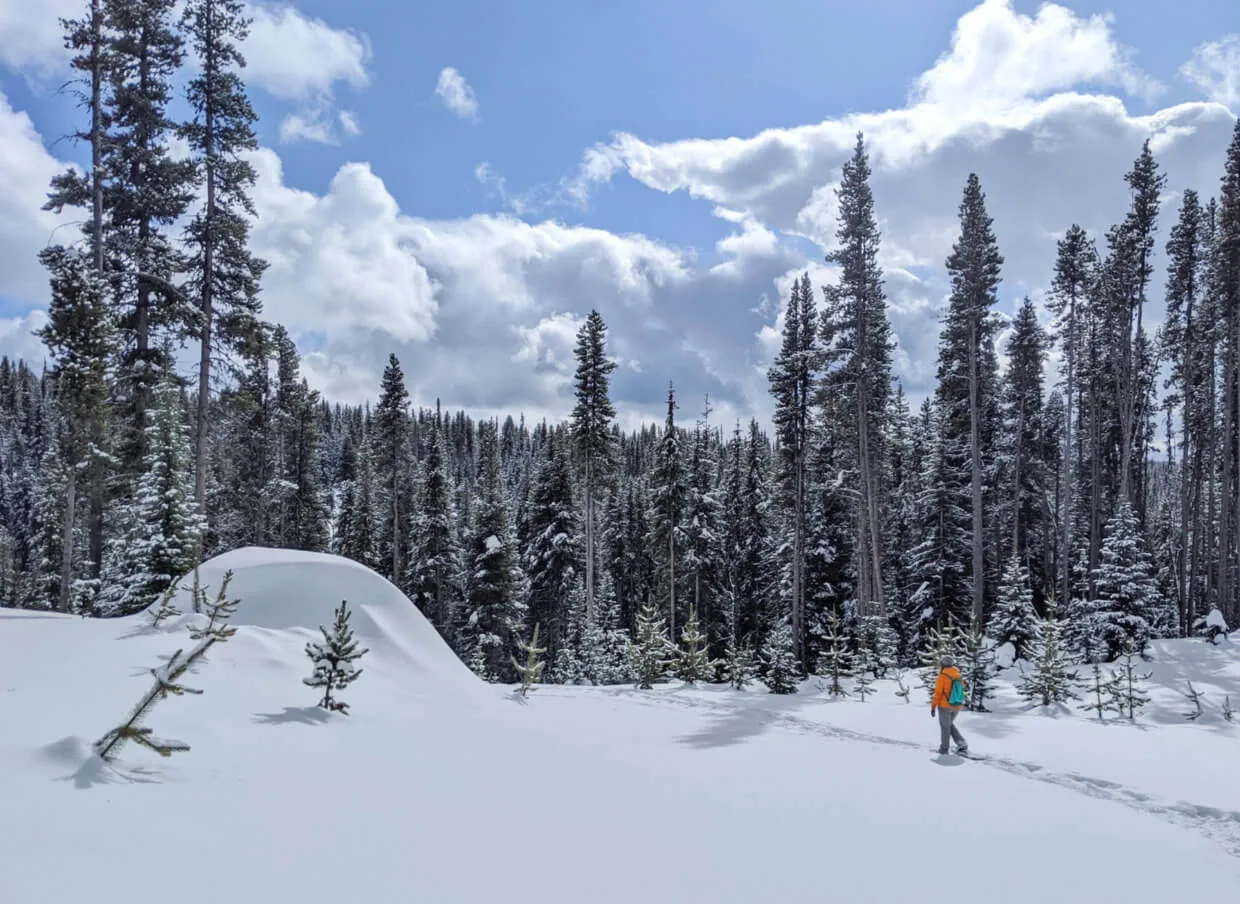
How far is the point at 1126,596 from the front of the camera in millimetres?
19125

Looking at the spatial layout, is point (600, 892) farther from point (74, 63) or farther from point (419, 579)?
point (419, 579)

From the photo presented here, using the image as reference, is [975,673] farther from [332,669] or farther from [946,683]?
[332,669]

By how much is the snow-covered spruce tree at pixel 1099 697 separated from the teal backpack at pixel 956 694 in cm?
526

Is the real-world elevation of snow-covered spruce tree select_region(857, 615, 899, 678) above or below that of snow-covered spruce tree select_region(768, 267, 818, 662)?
below

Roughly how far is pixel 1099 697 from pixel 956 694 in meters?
6.72

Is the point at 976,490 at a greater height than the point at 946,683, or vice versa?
the point at 976,490

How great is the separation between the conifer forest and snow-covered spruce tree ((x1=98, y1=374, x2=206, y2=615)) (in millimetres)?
77

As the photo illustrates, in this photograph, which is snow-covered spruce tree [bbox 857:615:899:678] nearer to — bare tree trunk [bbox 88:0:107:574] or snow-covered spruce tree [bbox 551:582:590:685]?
snow-covered spruce tree [bbox 551:582:590:685]

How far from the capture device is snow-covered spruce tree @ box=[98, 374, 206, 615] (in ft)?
58.2

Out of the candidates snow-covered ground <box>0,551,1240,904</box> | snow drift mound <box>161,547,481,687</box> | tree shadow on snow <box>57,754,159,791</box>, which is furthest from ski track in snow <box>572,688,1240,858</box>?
tree shadow on snow <box>57,754,159,791</box>

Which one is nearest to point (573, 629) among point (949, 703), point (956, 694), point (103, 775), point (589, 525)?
point (589, 525)

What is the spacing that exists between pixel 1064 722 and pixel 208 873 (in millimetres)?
15254

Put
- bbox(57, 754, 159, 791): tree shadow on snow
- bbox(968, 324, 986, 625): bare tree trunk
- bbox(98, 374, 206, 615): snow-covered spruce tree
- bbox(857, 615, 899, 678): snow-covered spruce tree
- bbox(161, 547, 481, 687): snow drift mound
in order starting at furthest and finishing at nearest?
bbox(968, 324, 986, 625): bare tree trunk, bbox(857, 615, 899, 678): snow-covered spruce tree, bbox(98, 374, 206, 615): snow-covered spruce tree, bbox(161, 547, 481, 687): snow drift mound, bbox(57, 754, 159, 791): tree shadow on snow

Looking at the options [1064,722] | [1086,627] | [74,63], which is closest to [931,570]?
[1086,627]
